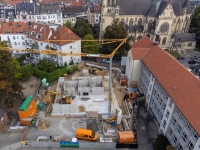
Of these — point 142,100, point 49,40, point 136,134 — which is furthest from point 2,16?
point 136,134

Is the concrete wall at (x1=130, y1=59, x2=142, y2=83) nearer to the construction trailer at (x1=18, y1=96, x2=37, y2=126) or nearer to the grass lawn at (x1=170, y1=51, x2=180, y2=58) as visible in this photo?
the construction trailer at (x1=18, y1=96, x2=37, y2=126)

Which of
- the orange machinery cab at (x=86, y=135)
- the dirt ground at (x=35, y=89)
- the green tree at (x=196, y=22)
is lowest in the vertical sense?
the orange machinery cab at (x=86, y=135)

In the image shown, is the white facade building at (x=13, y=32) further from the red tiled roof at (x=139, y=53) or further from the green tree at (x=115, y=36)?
the red tiled roof at (x=139, y=53)

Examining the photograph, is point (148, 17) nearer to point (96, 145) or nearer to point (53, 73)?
point (53, 73)

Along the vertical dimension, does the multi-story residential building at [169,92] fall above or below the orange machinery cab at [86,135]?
above

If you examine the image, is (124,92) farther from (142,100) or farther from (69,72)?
(69,72)

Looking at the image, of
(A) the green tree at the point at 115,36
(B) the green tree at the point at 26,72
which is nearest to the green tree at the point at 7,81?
(B) the green tree at the point at 26,72

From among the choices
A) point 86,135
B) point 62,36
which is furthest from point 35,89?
point 86,135
